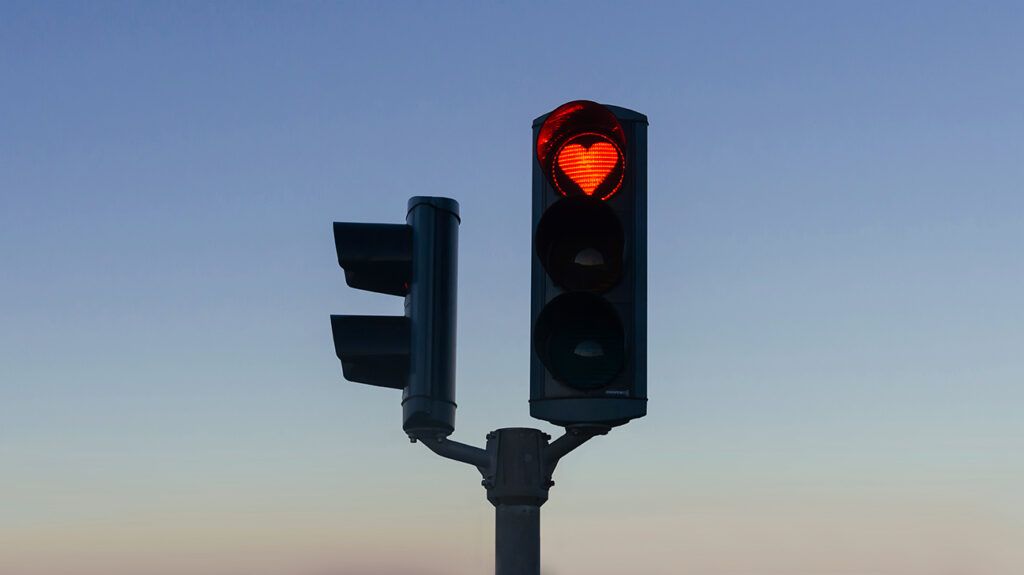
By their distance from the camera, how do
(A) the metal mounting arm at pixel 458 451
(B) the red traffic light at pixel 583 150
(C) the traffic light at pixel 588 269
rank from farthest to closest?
(A) the metal mounting arm at pixel 458 451
(B) the red traffic light at pixel 583 150
(C) the traffic light at pixel 588 269

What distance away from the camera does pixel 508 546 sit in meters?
5.16

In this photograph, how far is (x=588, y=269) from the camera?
199 inches

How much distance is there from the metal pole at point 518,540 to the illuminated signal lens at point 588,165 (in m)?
1.04

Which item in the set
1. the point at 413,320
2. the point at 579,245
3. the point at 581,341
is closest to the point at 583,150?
the point at 579,245

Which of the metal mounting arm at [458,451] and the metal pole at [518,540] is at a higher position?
the metal mounting arm at [458,451]

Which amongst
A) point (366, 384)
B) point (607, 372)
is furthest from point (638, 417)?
point (366, 384)

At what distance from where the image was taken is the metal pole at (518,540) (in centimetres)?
514

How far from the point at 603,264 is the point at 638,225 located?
177 millimetres

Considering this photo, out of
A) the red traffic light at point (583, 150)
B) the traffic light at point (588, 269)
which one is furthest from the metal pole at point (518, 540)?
the red traffic light at point (583, 150)

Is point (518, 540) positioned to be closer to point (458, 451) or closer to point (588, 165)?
point (458, 451)

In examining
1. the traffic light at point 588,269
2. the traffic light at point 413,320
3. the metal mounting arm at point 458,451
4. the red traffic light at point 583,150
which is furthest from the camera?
the traffic light at point 413,320

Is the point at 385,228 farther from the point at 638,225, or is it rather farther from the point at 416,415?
the point at 638,225

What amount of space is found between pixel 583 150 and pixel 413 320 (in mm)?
1080

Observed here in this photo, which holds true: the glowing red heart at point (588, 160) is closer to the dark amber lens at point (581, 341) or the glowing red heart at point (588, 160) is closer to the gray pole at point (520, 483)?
the dark amber lens at point (581, 341)
